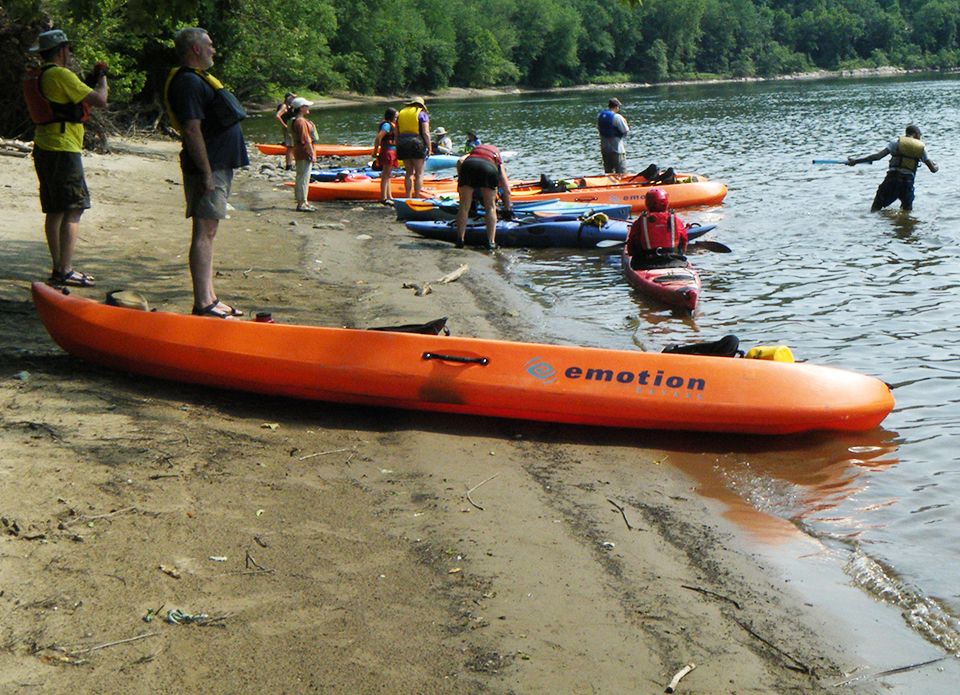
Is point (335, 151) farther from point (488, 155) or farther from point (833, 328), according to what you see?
point (833, 328)

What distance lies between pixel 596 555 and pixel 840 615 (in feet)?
3.22

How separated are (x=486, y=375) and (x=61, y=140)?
3.71 m

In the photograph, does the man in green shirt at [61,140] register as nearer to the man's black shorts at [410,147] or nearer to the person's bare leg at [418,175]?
the man's black shorts at [410,147]

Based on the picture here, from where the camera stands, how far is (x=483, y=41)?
80188 mm

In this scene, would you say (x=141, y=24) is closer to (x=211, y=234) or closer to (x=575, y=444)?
(x=211, y=234)

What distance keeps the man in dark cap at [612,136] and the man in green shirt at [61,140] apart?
12388mm

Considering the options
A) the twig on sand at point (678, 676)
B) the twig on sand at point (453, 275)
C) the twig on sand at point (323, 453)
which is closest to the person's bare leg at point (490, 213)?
the twig on sand at point (453, 275)

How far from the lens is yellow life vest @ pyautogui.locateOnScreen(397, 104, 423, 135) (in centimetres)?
1513

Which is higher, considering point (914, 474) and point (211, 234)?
point (211, 234)

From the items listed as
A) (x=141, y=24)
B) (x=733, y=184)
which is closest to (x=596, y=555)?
(x=141, y=24)

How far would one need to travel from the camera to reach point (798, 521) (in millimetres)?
5004

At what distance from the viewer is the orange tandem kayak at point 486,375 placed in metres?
5.90

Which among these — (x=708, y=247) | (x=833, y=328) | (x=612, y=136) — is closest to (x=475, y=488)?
(x=833, y=328)

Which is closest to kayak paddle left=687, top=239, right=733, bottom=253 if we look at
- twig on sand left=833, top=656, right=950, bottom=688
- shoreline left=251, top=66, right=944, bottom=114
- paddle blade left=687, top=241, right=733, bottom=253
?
paddle blade left=687, top=241, right=733, bottom=253
